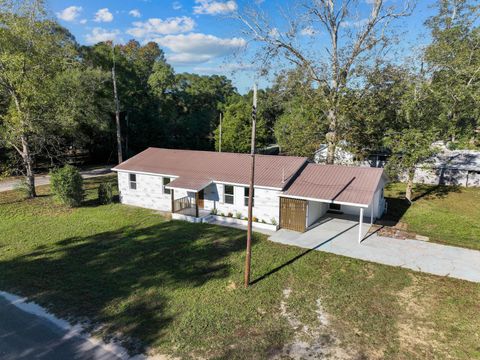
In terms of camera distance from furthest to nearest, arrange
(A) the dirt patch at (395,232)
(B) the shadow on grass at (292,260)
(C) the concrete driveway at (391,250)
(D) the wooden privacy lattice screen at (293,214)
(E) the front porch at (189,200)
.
Answer: (E) the front porch at (189,200) → (D) the wooden privacy lattice screen at (293,214) → (A) the dirt patch at (395,232) → (C) the concrete driveway at (391,250) → (B) the shadow on grass at (292,260)

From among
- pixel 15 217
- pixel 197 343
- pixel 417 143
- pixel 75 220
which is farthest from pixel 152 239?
pixel 417 143

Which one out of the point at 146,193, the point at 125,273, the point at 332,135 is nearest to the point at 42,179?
the point at 146,193

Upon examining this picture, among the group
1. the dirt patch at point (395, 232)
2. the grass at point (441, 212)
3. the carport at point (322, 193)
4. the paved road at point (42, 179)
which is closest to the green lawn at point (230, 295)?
the carport at point (322, 193)

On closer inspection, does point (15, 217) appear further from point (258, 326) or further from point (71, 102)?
point (258, 326)

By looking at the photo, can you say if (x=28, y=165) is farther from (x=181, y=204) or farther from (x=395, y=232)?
(x=395, y=232)

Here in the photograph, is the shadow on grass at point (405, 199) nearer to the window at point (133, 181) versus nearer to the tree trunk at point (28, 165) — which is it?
the window at point (133, 181)

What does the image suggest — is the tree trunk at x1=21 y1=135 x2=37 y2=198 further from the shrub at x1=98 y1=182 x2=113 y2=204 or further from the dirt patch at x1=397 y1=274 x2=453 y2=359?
the dirt patch at x1=397 y1=274 x2=453 y2=359
